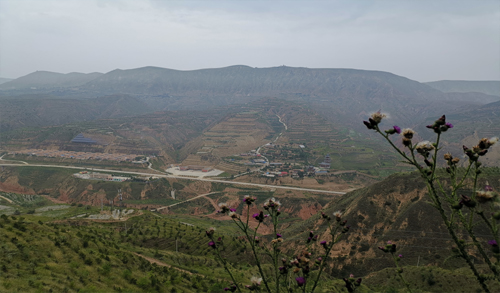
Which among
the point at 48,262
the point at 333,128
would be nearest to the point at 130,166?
the point at 48,262

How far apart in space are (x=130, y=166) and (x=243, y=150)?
4713 centimetres

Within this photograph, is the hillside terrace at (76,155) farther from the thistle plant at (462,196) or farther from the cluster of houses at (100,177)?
the thistle plant at (462,196)

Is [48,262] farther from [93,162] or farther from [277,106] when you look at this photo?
[277,106]

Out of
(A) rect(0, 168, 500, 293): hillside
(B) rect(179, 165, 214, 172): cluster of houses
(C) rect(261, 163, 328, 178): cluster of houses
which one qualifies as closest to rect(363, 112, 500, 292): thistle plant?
(A) rect(0, 168, 500, 293): hillside

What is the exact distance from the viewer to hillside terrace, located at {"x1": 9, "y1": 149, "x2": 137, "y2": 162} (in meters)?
98.0

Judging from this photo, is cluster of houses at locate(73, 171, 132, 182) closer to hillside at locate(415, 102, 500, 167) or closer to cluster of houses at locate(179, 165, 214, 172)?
cluster of houses at locate(179, 165, 214, 172)

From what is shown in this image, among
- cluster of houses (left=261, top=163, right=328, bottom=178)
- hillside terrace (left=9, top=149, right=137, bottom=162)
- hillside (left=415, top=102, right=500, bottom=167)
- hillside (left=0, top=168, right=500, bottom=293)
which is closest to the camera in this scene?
hillside (left=0, top=168, right=500, bottom=293)

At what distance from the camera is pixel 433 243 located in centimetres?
2986

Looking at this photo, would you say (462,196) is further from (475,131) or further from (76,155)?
(475,131)

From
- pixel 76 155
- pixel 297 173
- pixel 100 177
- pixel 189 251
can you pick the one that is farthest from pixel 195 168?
pixel 189 251

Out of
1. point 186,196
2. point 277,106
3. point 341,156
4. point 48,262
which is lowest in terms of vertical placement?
point 186,196

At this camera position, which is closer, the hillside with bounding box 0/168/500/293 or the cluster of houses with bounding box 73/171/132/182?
the hillside with bounding box 0/168/500/293

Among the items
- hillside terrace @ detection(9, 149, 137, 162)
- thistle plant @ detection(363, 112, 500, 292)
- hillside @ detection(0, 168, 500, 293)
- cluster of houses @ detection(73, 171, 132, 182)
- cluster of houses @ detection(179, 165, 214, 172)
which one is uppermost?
thistle plant @ detection(363, 112, 500, 292)

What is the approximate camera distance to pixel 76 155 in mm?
100500
